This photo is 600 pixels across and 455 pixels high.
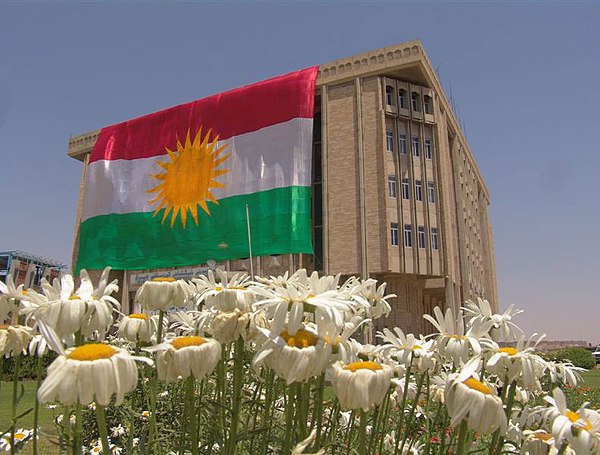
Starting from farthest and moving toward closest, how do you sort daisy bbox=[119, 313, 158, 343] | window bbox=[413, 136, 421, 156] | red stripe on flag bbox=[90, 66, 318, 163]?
window bbox=[413, 136, 421, 156] < red stripe on flag bbox=[90, 66, 318, 163] < daisy bbox=[119, 313, 158, 343]

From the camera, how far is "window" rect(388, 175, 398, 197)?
96.1 ft

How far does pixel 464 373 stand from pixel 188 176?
3315cm

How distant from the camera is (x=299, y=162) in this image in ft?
95.2

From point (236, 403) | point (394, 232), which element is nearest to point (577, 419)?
point (236, 403)

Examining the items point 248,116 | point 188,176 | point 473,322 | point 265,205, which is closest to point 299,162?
point 265,205

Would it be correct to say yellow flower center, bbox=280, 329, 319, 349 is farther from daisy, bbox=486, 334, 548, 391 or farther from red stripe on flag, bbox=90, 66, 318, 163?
red stripe on flag, bbox=90, 66, 318, 163

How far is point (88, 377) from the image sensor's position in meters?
1.28

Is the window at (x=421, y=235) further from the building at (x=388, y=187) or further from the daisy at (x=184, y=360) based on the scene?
the daisy at (x=184, y=360)

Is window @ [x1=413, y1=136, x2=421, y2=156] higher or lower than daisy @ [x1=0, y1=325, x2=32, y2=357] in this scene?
higher

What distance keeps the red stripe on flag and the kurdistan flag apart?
0.24ft

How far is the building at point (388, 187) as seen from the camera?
2847 centimetres

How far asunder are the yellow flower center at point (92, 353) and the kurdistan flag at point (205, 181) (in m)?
26.6

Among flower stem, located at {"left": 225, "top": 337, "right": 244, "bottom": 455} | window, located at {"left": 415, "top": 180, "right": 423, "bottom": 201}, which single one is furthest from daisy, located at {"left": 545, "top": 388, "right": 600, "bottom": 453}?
window, located at {"left": 415, "top": 180, "right": 423, "bottom": 201}

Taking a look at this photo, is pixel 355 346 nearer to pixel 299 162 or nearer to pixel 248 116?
pixel 299 162
